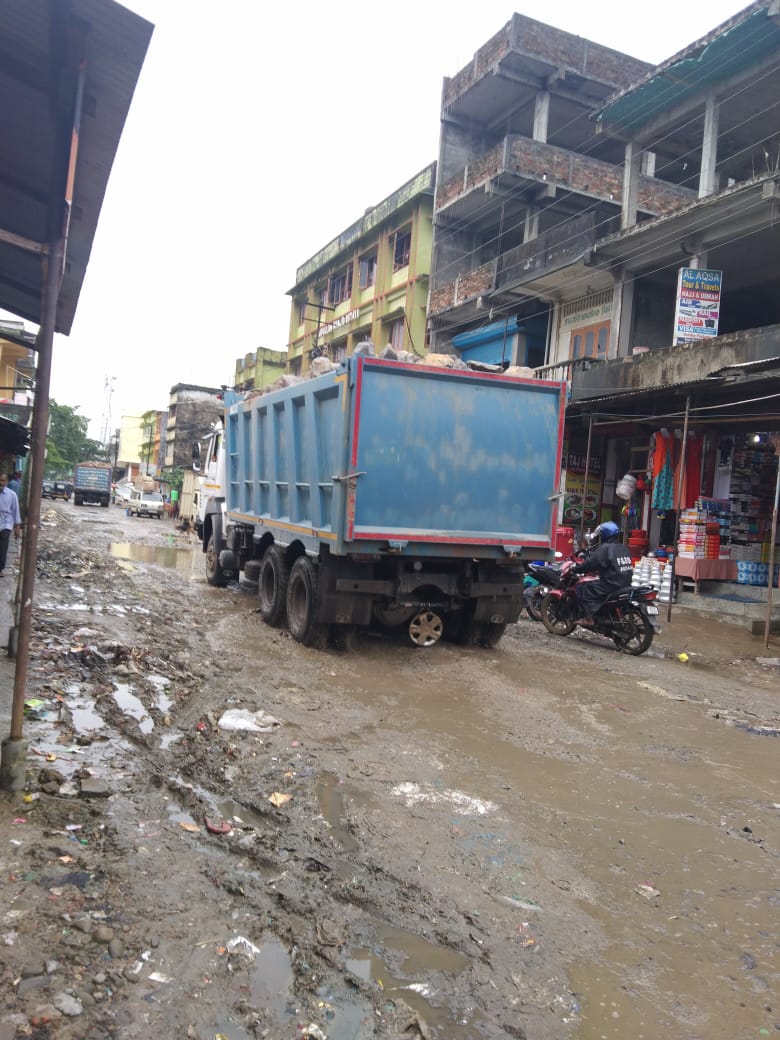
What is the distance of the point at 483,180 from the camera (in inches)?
852

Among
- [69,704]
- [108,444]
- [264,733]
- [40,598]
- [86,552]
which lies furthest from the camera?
[108,444]

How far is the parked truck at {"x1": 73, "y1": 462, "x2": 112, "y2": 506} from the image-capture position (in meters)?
48.5

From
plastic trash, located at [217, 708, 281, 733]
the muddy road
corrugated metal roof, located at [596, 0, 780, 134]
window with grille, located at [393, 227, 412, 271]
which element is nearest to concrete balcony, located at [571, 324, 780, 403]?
corrugated metal roof, located at [596, 0, 780, 134]

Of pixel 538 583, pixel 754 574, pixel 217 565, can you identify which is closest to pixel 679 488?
pixel 754 574

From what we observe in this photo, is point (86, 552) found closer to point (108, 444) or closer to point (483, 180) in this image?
point (483, 180)

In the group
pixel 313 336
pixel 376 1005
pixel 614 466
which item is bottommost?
pixel 376 1005

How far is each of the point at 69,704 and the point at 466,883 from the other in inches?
139

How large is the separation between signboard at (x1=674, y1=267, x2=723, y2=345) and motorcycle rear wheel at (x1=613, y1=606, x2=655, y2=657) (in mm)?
7304

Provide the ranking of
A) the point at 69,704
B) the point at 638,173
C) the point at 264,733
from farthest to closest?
the point at 638,173 < the point at 69,704 < the point at 264,733

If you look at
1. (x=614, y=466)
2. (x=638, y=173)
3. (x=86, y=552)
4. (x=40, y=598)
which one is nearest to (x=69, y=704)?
(x=40, y=598)

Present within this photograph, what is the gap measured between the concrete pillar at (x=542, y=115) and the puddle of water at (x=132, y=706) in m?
20.5

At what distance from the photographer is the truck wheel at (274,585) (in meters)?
9.14

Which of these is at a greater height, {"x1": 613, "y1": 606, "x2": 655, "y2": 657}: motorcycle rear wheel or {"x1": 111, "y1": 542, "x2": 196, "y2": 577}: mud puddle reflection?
{"x1": 613, "y1": 606, "x2": 655, "y2": 657}: motorcycle rear wheel

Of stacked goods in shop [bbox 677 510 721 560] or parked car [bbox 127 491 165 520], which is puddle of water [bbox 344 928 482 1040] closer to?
stacked goods in shop [bbox 677 510 721 560]
